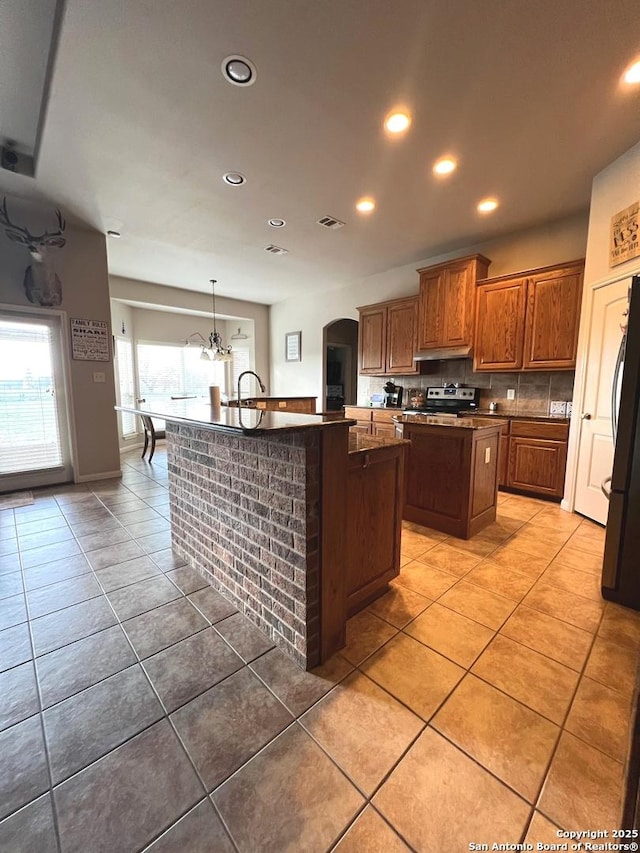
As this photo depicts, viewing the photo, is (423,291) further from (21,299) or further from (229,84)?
(21,299)

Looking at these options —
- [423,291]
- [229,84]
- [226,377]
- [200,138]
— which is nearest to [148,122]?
[200,138]

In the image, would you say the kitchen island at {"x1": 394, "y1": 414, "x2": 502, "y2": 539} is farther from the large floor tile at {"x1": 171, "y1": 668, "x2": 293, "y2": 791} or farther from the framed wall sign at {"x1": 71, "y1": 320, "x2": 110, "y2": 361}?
the framed wall sign at {"x1": 71, "y1": 320, "x2": 110, "y2": 361}

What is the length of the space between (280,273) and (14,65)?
3.67 meters

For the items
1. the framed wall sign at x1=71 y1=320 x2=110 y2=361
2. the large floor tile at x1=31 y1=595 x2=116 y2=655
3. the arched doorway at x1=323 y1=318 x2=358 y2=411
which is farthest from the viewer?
the arched doorway at x1=323 y1=318 x2=358 y2=411

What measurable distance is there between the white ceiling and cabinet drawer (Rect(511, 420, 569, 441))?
7.05 feet

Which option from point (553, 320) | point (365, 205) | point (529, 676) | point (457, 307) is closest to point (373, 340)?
point (457, 307)

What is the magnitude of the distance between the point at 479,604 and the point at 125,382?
21.3 feet

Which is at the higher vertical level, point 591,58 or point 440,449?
point 591,58

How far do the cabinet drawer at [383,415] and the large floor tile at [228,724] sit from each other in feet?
12.1

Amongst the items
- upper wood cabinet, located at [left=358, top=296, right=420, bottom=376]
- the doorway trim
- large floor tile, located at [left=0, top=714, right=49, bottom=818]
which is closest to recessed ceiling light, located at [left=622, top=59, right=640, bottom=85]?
upper wood cabinet, located at [left=358, top=296, right=420, bottom=376]

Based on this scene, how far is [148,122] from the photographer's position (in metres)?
2.29

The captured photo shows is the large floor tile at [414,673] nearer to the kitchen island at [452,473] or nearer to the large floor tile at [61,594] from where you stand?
the kitchen island at [452,473]

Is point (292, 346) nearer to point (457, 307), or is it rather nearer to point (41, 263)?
point (457, 307)

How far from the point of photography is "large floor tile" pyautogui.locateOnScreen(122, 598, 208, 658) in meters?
1.65
